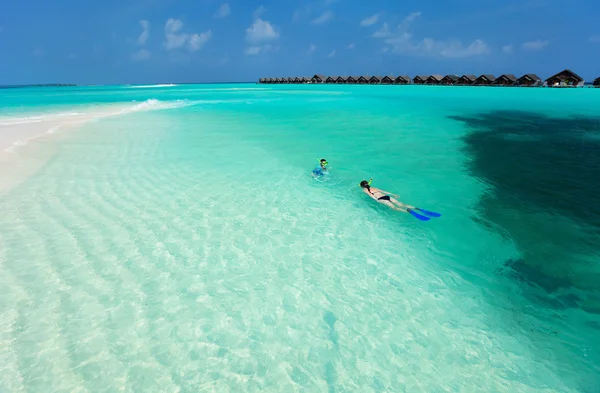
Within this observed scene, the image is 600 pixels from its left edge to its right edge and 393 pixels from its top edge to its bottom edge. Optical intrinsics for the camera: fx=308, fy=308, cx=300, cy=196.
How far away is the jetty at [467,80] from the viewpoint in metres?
62.8

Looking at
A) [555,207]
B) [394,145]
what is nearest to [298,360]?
[555,207]

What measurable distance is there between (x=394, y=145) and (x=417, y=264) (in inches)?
411

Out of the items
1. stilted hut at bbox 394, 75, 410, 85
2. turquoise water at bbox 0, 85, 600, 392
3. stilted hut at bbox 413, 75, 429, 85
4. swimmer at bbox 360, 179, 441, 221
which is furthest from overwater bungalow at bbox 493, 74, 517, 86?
swimmer at bbox 360, 179, 441, 221

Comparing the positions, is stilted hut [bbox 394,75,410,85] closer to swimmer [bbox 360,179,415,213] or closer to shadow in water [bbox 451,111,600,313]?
shadow in water [bbox 451,111,600,313]

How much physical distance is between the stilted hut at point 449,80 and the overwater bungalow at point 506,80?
1036cm

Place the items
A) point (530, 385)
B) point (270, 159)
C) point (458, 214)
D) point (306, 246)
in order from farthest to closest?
point (270, 159)
point (458, 214)
point (306, 246)
point (530, 385)

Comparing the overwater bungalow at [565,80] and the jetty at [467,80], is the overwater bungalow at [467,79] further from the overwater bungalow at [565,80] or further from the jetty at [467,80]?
the overwater bungalow at [565,80]

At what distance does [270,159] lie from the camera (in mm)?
12078

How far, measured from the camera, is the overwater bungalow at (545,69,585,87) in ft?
198

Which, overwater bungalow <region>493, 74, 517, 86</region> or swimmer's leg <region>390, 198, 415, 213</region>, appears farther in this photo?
overwater bungalow <region>493, 74, 517, 86</region>

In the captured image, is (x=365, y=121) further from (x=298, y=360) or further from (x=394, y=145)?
(x=298, y=360)

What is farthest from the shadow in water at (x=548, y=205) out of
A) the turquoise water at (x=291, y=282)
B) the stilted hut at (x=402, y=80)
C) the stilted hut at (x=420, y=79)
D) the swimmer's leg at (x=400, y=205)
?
the stilted hut at (x=402, y=80)

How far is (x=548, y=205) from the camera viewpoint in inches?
322

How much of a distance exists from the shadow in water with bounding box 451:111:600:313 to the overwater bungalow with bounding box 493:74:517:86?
2385 inches
